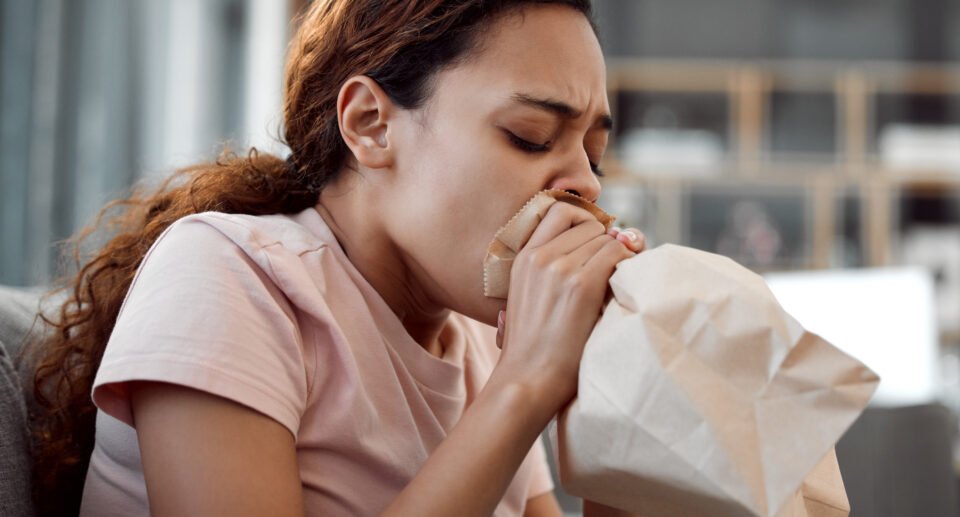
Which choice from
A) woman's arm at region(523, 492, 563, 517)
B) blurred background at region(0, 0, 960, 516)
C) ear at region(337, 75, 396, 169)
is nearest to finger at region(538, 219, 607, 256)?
ear at region(337, 75, 396, 169)

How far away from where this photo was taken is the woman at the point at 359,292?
0.79 meters

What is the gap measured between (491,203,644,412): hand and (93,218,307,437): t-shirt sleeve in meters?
0.18

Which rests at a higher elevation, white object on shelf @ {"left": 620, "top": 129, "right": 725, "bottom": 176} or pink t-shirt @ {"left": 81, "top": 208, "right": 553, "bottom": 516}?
pink t-shirt @ {"left": 81, "top": 208, "right": 553, "bottom": 516}

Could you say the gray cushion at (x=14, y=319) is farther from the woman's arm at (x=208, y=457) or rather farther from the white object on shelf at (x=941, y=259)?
the white object on shelf at (x=941, y=259)

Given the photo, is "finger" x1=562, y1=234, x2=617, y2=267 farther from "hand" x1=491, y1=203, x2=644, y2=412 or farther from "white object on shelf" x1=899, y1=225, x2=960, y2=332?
"white object on shelf" x1=899, y1=225, x2=960, y2=332

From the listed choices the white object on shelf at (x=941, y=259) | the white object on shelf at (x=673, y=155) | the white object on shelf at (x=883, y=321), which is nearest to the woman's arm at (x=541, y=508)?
the white object on shelf at (x=883, y=321)

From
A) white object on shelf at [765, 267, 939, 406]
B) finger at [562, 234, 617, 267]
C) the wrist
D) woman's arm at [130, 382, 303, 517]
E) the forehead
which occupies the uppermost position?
the forehead

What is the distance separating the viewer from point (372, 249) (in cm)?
105

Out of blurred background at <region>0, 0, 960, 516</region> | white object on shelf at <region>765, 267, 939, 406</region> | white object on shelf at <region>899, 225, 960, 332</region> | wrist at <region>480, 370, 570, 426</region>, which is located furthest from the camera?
white object on shelf at <region>899, 225, 960, 332</region>

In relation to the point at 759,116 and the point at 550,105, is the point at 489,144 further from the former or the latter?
the point at 759,116

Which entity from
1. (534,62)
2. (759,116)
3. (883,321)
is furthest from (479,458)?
(759,116)

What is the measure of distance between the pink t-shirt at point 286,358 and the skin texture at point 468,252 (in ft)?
0.10

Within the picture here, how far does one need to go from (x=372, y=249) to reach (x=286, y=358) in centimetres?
23

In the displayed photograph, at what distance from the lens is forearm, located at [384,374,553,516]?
0.79 metres
